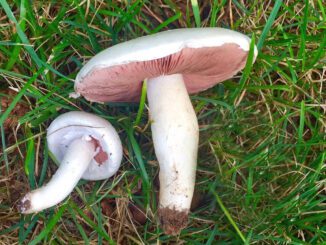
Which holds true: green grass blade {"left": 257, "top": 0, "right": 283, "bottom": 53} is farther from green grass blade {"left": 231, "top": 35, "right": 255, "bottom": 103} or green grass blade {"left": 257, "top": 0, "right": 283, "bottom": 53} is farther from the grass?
green grass blade {"left": 231, "top": 35, "right": 255, "bottom": 103}

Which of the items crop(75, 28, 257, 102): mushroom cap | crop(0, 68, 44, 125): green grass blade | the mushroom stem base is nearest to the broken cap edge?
crop(75, 28, 257, 102): mushroom cap

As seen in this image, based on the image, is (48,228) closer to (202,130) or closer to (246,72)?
(202,130)

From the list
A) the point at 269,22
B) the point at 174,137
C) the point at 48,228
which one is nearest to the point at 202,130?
the point at 174,137

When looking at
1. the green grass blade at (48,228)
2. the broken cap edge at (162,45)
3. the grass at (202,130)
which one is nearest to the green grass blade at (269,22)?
the grass at (202,130)

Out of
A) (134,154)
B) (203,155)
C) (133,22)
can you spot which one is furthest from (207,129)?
(133,22)

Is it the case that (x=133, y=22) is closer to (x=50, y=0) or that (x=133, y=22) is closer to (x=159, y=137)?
(x=50, y=0)

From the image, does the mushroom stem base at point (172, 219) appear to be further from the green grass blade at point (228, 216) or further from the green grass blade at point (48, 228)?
the green grass blade at point (48, 228)
